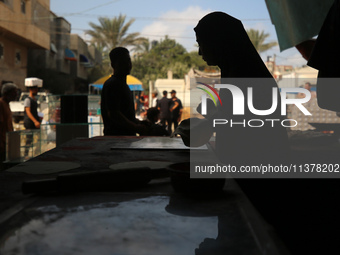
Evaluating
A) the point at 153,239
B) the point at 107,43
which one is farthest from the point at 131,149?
the point at 107,43

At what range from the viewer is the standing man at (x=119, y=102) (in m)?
3.32

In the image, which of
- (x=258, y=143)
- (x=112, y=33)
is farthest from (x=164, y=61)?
(x=258, y=143)

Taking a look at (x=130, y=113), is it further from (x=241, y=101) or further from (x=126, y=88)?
(x=241, y=101)

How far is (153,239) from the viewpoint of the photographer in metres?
0.84

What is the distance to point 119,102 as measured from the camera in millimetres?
3350

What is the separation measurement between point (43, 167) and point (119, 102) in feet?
5.81

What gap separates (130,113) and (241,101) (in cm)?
200

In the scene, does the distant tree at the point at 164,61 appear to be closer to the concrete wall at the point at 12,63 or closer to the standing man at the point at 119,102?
the concrete wall at the point at 12,63

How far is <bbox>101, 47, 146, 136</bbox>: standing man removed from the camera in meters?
3.32

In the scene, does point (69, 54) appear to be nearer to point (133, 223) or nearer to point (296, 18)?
point (296, 18)

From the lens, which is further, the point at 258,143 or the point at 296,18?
the point at 296,18

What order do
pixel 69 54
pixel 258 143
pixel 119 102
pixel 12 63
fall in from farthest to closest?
1. pixel 69 54
2. pixel 12 63
3. pixel 119 102
4. pixel 258 143

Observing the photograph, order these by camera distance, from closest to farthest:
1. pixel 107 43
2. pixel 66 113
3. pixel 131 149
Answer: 1. pixel 131 149
2. pixel 66 113
3. pixel 107 43

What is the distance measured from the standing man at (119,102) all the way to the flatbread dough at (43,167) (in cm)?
161
